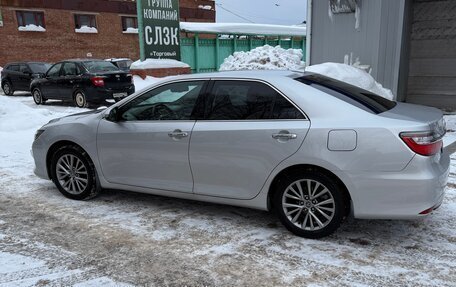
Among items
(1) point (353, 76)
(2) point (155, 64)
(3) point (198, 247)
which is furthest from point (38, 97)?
(3) point (198, 247)

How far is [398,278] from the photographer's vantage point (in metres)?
3.20

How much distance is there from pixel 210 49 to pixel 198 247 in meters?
20.7

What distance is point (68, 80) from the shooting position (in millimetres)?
13891

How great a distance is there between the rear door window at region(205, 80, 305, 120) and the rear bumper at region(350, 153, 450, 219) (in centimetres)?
82

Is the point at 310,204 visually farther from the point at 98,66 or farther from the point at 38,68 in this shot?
the point at 38,68

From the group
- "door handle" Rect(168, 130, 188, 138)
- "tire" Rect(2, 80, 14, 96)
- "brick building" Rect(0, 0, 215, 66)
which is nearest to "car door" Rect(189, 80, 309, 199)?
"door handle" Rect(168, 130, 188, 138)

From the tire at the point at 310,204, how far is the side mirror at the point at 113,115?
6.54ft

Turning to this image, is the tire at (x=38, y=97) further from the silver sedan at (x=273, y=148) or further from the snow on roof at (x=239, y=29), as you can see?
the silver sedan at (x=273, y=148)

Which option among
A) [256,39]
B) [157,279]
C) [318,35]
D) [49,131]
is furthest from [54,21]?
[157,279]

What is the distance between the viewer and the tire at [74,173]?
4984 mm

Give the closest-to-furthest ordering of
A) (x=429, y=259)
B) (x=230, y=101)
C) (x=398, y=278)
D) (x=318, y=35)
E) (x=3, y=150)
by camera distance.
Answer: (x=398, y=278) < (x=429, y=259) < (x=230, y=101) < (x=3, y=150) < (x=318, y=35)

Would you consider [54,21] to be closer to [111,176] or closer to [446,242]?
[111,176]

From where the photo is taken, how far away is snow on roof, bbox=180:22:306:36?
22.6m

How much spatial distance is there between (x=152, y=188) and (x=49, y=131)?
1.59 metres
